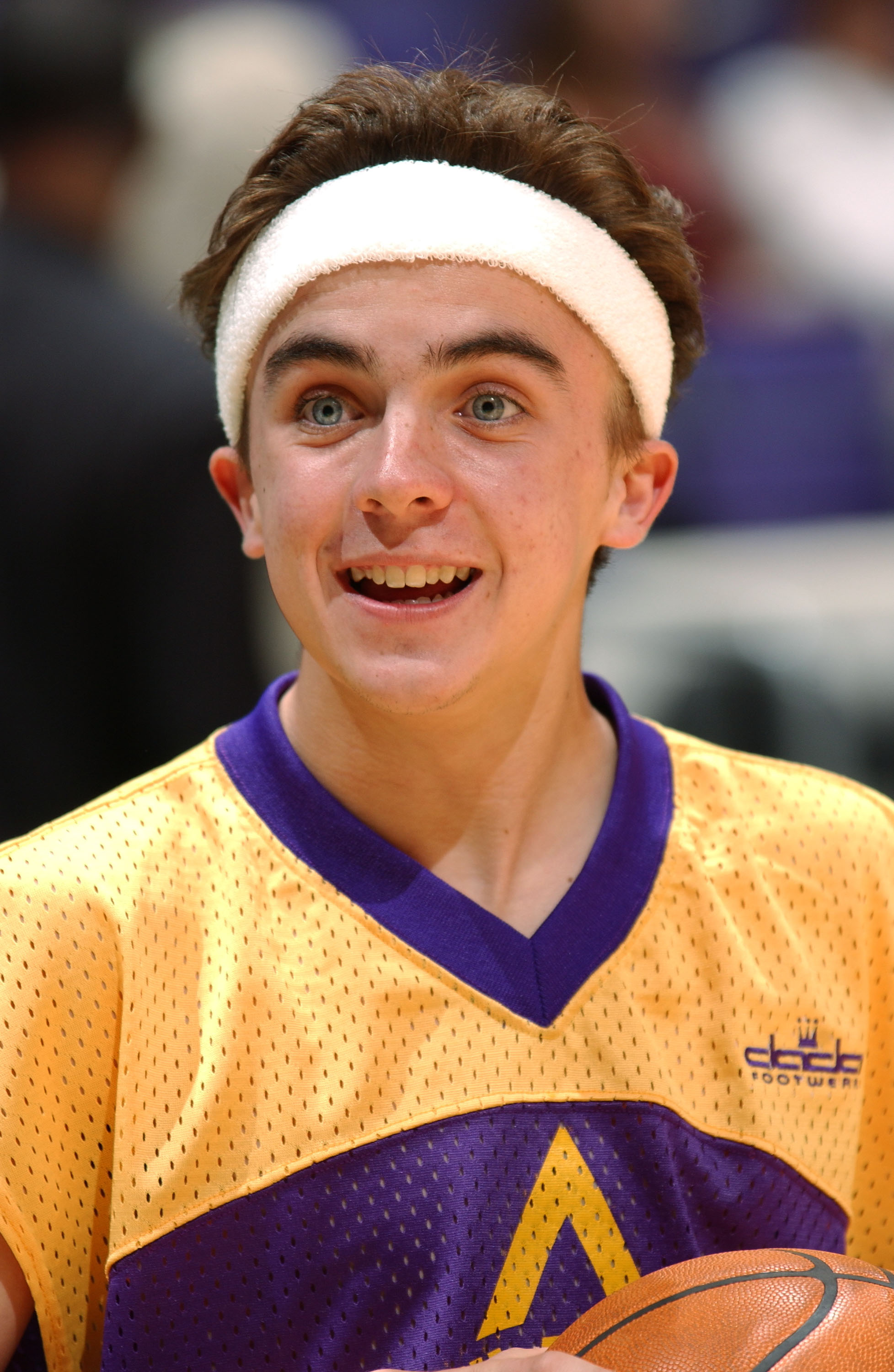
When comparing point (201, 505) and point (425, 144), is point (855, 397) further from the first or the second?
point (425, 144)

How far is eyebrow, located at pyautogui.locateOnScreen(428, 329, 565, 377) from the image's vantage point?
1927mm

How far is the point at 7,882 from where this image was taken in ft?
6.28

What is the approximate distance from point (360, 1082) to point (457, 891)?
0.29 m

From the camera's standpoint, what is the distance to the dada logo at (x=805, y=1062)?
2.11 m

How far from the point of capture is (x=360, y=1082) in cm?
191

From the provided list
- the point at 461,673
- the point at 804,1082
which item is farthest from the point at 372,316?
the point at 804,1082

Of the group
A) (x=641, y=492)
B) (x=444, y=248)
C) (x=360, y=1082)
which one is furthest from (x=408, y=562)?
(x=360, y=1082)

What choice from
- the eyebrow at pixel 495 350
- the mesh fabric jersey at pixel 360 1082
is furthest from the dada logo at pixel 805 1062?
the eyebrow at pixel 495 350

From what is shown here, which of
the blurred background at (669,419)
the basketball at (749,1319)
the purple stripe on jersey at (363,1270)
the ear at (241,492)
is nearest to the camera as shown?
the basketball at (749,1319)

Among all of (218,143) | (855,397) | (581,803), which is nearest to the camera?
(581,803)

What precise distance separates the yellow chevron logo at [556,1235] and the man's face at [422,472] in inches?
23.1

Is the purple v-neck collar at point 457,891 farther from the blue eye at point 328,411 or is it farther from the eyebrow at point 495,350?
the eyebrow at point 495,350

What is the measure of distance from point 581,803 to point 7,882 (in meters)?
0.80

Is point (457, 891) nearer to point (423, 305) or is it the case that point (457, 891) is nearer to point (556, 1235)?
point (556, 1235)
